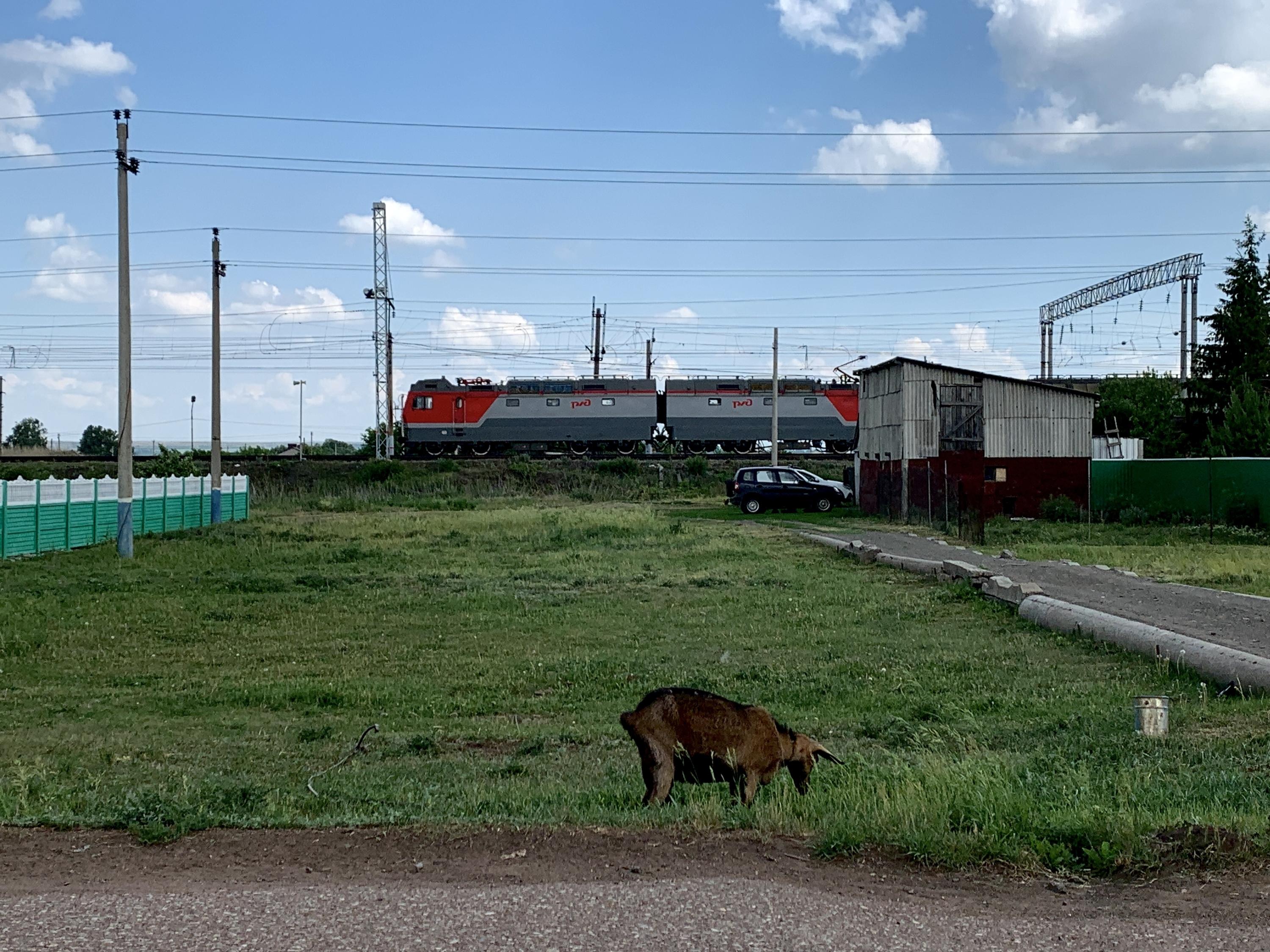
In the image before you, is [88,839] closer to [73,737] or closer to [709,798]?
[709,798]

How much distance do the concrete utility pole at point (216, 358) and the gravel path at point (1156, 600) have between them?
23.4 m

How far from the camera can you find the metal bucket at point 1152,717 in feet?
27.5

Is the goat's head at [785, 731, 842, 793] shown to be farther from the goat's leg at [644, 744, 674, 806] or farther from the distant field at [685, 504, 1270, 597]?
the distant field at [685, 504, 1270, 597]

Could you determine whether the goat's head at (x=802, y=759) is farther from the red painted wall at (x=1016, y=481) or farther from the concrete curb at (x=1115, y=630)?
the red painted wall at (x=1016, y=481)

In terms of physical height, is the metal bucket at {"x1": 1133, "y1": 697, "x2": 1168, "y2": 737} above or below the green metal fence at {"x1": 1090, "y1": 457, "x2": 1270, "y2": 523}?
below

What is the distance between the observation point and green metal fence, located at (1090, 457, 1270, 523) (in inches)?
1234

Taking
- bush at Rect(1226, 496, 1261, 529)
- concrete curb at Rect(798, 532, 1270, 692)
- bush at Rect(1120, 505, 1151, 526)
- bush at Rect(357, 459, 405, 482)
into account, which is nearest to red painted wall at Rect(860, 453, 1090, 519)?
bush at Rect(1120, 505, 1151, 526)

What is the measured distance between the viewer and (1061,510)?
3659cm

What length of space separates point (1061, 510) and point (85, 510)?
1051 inches

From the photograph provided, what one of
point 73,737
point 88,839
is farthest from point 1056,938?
point 73,737

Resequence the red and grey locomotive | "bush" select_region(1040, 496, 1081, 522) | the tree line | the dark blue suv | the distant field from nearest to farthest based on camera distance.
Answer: the distant field < "bush" select_region(1040, 496, 1081, 522) < the dark blue suv < the tree line < the red and grey locomotive


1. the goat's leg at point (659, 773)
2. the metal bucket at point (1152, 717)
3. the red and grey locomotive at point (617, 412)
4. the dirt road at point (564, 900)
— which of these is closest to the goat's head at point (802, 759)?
the goat's leg at point (659, 773)

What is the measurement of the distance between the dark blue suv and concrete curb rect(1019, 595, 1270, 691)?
26.6 m

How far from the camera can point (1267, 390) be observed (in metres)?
46.2
